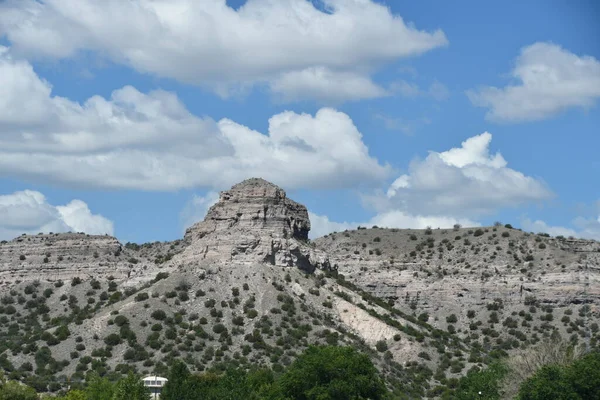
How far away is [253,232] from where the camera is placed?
148 meters

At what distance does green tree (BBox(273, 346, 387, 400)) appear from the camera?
106m

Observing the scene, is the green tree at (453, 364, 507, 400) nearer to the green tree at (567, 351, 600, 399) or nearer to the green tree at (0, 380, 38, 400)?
the green tree at (567, 351, 600, 399)

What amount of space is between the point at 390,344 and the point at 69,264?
45537 millimetres

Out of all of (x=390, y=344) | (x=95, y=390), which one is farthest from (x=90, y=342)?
(x=390, y=344)

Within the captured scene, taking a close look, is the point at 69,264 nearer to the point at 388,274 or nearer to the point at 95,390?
the point at 388,274

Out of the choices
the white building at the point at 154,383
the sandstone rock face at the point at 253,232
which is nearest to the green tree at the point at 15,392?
the white building at the point at 154,383

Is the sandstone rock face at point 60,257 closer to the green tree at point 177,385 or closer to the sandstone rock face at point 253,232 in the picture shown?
the sandstone rock face at point 253,232

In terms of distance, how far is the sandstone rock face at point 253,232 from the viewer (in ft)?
478

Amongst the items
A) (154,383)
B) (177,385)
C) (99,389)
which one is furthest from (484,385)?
(99,389)

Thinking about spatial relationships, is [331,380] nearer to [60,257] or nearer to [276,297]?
[276,297]

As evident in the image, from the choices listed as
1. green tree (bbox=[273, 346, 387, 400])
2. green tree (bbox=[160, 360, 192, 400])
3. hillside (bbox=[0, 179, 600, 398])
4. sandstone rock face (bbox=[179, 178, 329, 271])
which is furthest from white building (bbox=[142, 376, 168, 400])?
sandstone rock face (bbox=[179, 178, 329, 271])

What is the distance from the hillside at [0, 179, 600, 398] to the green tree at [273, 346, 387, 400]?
63.2 feet

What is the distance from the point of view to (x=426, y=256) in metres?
172

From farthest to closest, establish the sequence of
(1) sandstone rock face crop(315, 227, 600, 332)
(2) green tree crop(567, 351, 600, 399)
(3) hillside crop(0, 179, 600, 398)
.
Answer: (1) sandstone rock face crop(315, 227, 600, 332), (3) hillside crop(0, 179, 600, 398), (2) green tree crop(567, 351, 600, 399)
